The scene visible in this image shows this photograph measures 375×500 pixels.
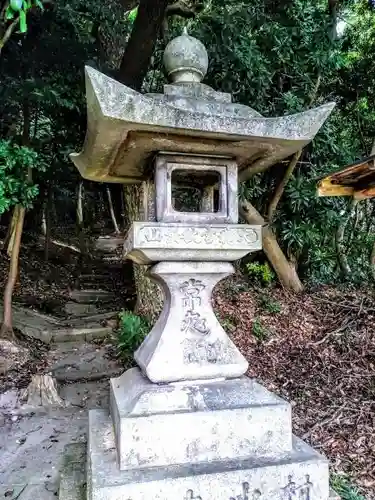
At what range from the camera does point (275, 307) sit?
6453mm

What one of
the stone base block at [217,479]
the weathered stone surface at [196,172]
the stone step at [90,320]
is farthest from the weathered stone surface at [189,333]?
the stone step at [90,320]

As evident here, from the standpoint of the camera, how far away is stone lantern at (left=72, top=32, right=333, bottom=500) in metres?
2.20

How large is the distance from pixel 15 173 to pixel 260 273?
432 centimetres

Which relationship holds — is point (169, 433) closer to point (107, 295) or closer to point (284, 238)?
point (284, 238)

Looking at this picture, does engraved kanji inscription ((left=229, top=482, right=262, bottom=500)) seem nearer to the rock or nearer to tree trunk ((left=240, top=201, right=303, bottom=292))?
the rock

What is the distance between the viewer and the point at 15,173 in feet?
17.1

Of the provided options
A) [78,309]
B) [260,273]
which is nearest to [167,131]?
[260,273]

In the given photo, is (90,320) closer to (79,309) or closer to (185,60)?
(79,309)

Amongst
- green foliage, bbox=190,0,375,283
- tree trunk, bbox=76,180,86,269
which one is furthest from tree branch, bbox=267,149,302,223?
tree trunk, bbox=76,180,86,269

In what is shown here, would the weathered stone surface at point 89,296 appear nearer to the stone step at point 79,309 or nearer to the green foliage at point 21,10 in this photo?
the stone step at point 79,309

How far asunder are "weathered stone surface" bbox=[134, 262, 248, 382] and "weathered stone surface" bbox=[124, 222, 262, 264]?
0.10 m

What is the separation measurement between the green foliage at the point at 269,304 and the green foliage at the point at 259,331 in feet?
1.56

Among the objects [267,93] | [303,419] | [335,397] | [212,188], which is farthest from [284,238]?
[212,188]

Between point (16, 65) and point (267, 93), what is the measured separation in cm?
381
